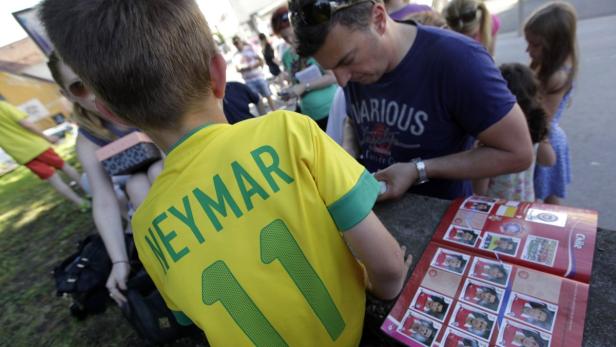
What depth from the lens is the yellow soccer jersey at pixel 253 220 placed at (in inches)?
27.6

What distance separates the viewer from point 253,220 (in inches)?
28.2

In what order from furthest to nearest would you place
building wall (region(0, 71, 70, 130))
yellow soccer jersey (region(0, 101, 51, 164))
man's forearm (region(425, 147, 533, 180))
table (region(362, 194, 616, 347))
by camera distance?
building wall (region(0, 71, 70, 130)) < yellow soccer jersey (region(0, 101, 51, 164)) < man's forearm (region(425, 147, 533, 180)) < table (region(362, 194, 616, 347))

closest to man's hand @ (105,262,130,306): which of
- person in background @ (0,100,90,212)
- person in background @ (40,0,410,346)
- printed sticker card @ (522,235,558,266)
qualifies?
person in background @ (40,0,410,346)

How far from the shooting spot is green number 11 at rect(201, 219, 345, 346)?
0.73 m

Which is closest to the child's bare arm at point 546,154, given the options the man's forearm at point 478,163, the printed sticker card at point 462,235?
the man's forearm at point 478,163

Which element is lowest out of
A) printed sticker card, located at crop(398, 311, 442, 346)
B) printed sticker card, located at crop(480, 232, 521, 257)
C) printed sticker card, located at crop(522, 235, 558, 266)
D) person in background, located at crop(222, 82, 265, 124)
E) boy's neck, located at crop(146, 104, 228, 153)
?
printed sticker card, located at crop(398, 311, 442, 346)

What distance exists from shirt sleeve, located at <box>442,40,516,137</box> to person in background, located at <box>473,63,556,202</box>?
655 millimetres

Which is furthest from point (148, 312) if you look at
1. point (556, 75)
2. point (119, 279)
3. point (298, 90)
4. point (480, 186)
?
point (556, 75)

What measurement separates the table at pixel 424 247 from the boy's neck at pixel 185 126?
691mm

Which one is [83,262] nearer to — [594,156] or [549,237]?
[549,237]

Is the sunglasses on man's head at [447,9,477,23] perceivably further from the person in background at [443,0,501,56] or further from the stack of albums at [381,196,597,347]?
the stack of albums at [381,196,597,347]

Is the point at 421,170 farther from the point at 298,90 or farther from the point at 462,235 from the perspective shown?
the point at 298,90

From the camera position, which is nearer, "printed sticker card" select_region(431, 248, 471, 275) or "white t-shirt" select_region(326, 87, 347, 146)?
"printed sticker card" select_region(431, 248, 471, 275)

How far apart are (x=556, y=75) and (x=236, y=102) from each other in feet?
7.87
